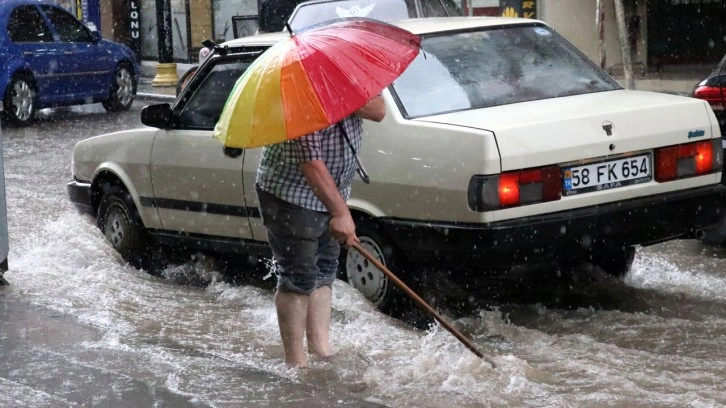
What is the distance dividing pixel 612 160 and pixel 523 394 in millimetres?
1550

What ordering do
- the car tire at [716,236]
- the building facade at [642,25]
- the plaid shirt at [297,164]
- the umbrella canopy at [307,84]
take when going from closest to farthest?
1. the umbrella canopy at [307,84]
2. the plaid shirt at [297,164]
3. the car tire at [716,236]
4. the building facade at [642,25]

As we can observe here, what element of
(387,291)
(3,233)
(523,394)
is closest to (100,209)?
(3,233)

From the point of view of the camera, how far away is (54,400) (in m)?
5.01

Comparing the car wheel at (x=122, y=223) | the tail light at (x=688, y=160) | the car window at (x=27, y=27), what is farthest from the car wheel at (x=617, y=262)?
the car window at (x=27, y=27)

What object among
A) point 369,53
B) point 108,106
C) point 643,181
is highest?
point 369,53

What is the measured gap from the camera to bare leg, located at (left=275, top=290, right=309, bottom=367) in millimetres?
5359

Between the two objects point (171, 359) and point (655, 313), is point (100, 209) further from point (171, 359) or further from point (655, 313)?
point (655, 313)

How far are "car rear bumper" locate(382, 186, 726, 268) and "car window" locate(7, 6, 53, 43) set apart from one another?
1312 centimetres

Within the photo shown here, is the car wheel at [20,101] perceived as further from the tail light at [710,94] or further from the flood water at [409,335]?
the tail light at [710,94]

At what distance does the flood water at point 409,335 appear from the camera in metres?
5.28

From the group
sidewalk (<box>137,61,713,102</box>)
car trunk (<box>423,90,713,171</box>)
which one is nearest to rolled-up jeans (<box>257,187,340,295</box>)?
car trunk (<box>423,90,713,171</box>)

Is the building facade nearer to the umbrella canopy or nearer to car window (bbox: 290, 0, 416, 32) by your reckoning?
car window (bbox: 290, 0, 416, 32)

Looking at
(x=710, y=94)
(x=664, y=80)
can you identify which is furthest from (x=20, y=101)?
(x=710, y=94)

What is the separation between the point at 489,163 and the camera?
5.96 m
